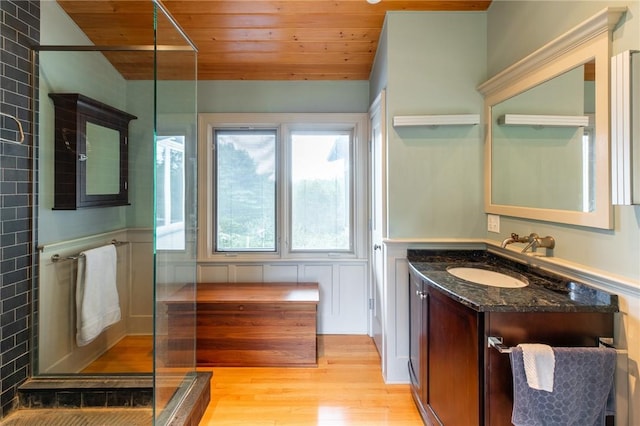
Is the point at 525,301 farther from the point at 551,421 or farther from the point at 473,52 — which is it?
the point at 473,52

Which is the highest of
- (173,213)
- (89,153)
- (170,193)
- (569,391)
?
(89,153)

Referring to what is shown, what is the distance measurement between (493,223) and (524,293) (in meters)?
0.87

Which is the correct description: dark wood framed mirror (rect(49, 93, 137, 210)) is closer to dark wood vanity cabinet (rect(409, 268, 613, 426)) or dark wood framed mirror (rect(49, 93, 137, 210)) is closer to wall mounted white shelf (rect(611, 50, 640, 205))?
dark wood vanity cabinet (rect(409, 268, 613, 426))

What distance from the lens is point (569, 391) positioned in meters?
1.18

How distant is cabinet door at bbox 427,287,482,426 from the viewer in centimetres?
136

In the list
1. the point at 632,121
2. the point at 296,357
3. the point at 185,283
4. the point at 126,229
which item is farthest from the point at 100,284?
the point at 632,121

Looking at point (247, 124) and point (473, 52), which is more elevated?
point (473, 52)

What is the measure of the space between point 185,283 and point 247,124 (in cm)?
168

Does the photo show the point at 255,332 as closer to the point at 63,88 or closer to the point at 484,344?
the point at 484,344

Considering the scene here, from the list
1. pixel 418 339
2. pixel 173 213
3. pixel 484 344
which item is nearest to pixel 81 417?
pixel 173 213

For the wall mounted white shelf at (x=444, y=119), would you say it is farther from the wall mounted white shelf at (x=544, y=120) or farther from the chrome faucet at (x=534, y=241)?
the chrome faucet at (x=534, y=241)

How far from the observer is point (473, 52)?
7.55 ft

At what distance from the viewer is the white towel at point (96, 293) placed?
2332 millimetres

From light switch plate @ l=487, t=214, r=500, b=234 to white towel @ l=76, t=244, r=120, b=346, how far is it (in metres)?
2.85
